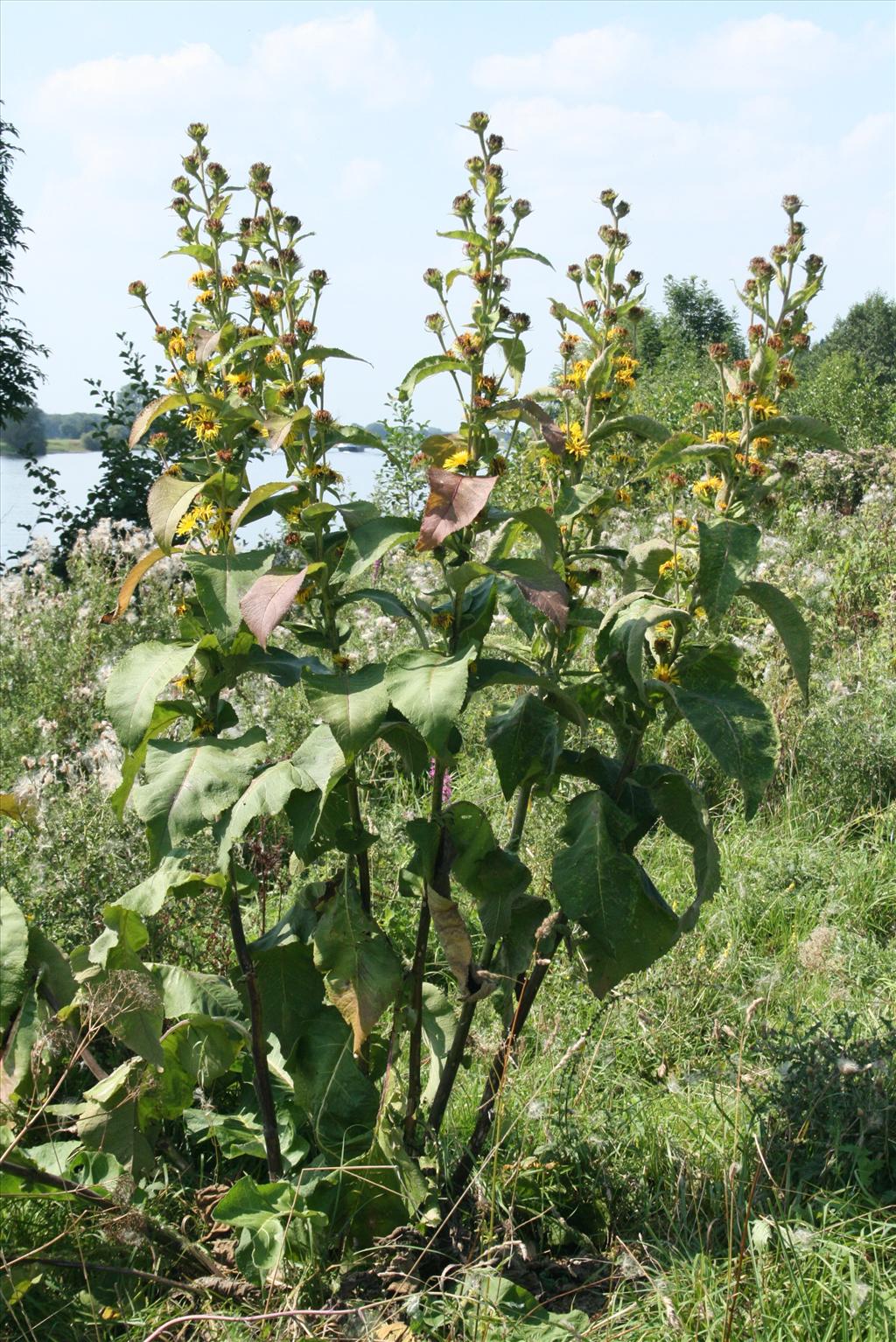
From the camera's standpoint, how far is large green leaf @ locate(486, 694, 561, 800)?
2.05 metres

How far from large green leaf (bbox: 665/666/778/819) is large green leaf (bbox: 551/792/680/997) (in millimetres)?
230

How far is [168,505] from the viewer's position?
6.89 ft

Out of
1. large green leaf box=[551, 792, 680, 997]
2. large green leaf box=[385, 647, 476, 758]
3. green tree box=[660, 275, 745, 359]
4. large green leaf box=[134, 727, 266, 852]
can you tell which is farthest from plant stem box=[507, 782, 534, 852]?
green tree box=[660, 275, 745, 359]

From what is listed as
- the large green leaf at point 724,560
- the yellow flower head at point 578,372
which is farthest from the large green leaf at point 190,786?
the yellow flower head at point 578,372

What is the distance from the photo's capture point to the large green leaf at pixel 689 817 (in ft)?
6.99

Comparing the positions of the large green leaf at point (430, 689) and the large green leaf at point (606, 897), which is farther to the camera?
the large green leaf at point (606, 897)

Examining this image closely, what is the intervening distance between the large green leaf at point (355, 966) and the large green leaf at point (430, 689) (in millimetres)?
429

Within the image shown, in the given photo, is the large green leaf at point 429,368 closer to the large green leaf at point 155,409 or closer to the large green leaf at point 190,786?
the large green leaf at point 155,409

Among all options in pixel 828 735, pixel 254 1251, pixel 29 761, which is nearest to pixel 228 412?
pixel 254 1251

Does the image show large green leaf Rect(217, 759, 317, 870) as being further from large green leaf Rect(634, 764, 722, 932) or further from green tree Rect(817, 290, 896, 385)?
green tree Rect(817, 290, 896, 385)

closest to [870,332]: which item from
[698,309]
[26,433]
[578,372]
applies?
[698,309]

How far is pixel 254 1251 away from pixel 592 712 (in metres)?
1.19

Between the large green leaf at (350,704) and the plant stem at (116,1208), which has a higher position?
the large green leaf at (350,704)

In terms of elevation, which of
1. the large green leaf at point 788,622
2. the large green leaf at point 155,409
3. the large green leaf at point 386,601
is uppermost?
the large green leaf at point 155,409
